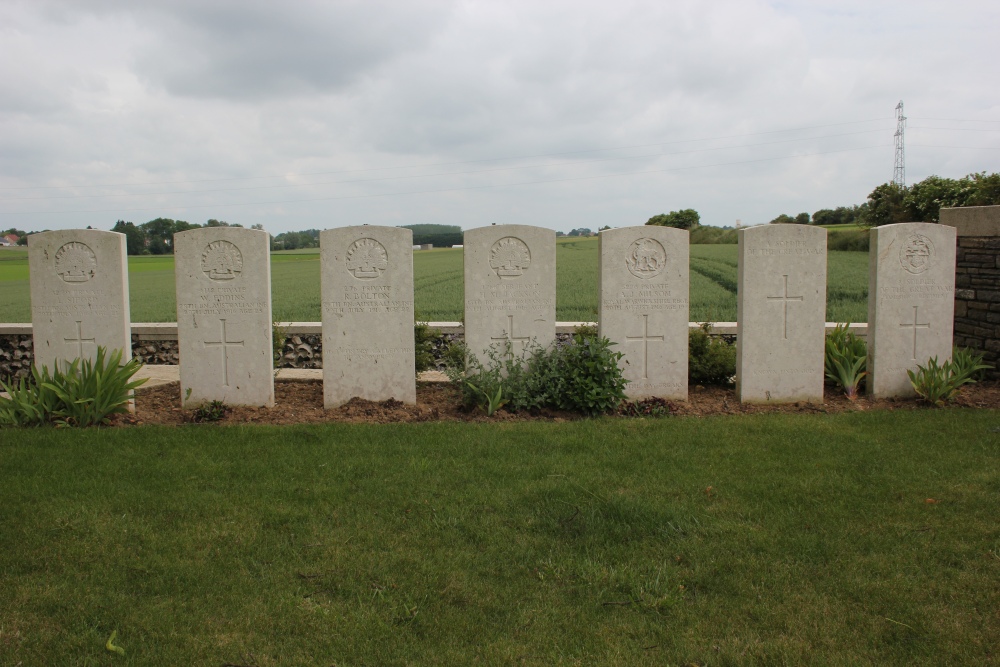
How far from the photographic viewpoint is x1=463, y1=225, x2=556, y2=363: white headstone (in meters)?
7.27

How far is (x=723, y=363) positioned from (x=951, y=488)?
353 cm

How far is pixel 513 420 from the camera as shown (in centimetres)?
676

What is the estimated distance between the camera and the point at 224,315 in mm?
7148

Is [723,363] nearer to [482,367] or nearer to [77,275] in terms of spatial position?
[482,367]

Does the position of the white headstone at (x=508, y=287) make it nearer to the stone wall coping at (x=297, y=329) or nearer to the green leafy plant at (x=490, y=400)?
the green leafy plant at (x=490, y=400)

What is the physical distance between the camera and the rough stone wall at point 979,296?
8.13 m

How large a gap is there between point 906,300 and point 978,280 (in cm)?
157

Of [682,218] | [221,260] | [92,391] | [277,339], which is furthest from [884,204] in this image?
[92,391]

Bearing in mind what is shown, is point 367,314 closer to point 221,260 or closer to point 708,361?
point 221,260

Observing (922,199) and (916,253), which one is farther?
(922,199)

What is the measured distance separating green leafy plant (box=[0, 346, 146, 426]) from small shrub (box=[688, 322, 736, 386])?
229 inches

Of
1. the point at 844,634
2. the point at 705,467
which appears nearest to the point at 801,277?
the point at 705,467

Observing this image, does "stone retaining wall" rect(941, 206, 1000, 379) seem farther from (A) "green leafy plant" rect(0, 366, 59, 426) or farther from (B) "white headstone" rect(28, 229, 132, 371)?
(A) "green leafy plant" rect(0, 366, 59, 426)

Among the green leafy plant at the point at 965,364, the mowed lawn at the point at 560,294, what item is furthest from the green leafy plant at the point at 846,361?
the mowed lawn at the point at 560,294
